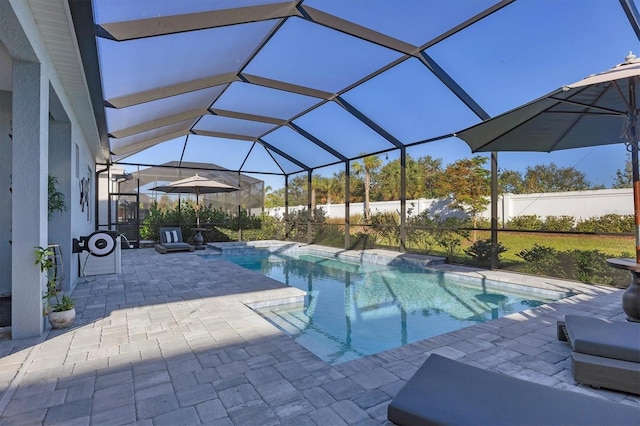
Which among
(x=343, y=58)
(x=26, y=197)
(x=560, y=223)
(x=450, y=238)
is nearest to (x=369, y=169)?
(x=450, y=238)

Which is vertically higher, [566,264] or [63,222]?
[63,222]

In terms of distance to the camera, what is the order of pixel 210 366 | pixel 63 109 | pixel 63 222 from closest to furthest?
pixel 210 366, pixel 63 109, pixel 63 222

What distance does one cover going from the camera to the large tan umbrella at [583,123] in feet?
11.1

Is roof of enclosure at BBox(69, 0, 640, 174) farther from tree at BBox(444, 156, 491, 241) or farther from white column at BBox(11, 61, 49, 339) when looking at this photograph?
tree at BBox(444, 156, 491, 241)

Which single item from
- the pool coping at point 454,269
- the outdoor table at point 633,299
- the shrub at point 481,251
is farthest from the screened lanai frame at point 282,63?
the outdoor table at point 633,299

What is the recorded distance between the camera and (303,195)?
1580 cm

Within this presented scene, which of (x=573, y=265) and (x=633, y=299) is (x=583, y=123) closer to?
(x=633, y=299)

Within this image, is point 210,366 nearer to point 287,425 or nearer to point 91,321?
point 287,425

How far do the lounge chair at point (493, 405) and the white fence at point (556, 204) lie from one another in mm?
6719

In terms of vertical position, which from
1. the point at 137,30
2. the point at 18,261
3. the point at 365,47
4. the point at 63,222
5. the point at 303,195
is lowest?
the point at 18,261

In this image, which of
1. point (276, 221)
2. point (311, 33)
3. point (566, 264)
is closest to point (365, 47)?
point (311, 33)

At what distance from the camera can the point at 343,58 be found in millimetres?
6160

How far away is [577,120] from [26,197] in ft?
20.5

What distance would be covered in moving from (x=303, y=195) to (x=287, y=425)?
45.9 ft
